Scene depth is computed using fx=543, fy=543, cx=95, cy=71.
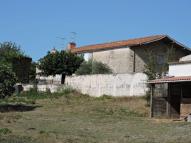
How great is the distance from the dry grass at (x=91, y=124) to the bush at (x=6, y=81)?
2.75 meters

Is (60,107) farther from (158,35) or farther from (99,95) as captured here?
(158,35)

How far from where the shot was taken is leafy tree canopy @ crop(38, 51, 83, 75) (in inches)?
Result: 2255

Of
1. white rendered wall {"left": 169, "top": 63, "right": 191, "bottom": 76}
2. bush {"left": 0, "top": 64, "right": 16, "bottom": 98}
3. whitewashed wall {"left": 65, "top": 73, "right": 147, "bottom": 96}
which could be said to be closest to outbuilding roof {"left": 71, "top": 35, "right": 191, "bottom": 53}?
whitewashed wall {"left": 65, "top": 73, "right": 147, "bottom": 96}

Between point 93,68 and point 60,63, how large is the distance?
3.53 metres

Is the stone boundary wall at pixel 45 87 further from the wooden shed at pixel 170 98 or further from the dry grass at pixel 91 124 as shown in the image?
the wooden shed at pixel 170 98

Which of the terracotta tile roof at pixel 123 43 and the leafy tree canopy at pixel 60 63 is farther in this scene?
the leafy tree canopy at pixel 60 63

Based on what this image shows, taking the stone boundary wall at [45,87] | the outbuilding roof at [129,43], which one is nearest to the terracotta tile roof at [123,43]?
the outbuilding roof at [129,43]

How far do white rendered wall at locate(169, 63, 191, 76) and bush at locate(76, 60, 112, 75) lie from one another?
2011 centimetres

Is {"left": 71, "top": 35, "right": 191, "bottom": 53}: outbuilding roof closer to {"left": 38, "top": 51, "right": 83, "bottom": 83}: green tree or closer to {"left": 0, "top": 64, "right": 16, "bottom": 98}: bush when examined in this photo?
{"left": 38, "top": 51, "right": 83, "bottom": 83}: green tree

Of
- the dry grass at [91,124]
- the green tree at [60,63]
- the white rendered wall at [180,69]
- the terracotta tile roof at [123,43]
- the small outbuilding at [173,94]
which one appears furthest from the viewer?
the green tree at [60,63]

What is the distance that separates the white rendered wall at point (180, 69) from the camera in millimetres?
35781

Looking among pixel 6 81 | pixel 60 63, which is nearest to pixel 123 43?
pixel 60 63

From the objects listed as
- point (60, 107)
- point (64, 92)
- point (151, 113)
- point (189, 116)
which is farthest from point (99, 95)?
point (189, 116)

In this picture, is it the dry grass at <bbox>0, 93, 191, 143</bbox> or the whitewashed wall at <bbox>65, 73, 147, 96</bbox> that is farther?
the whitewashed wall at <bbox>65, 73, 147, 96</bbox>
